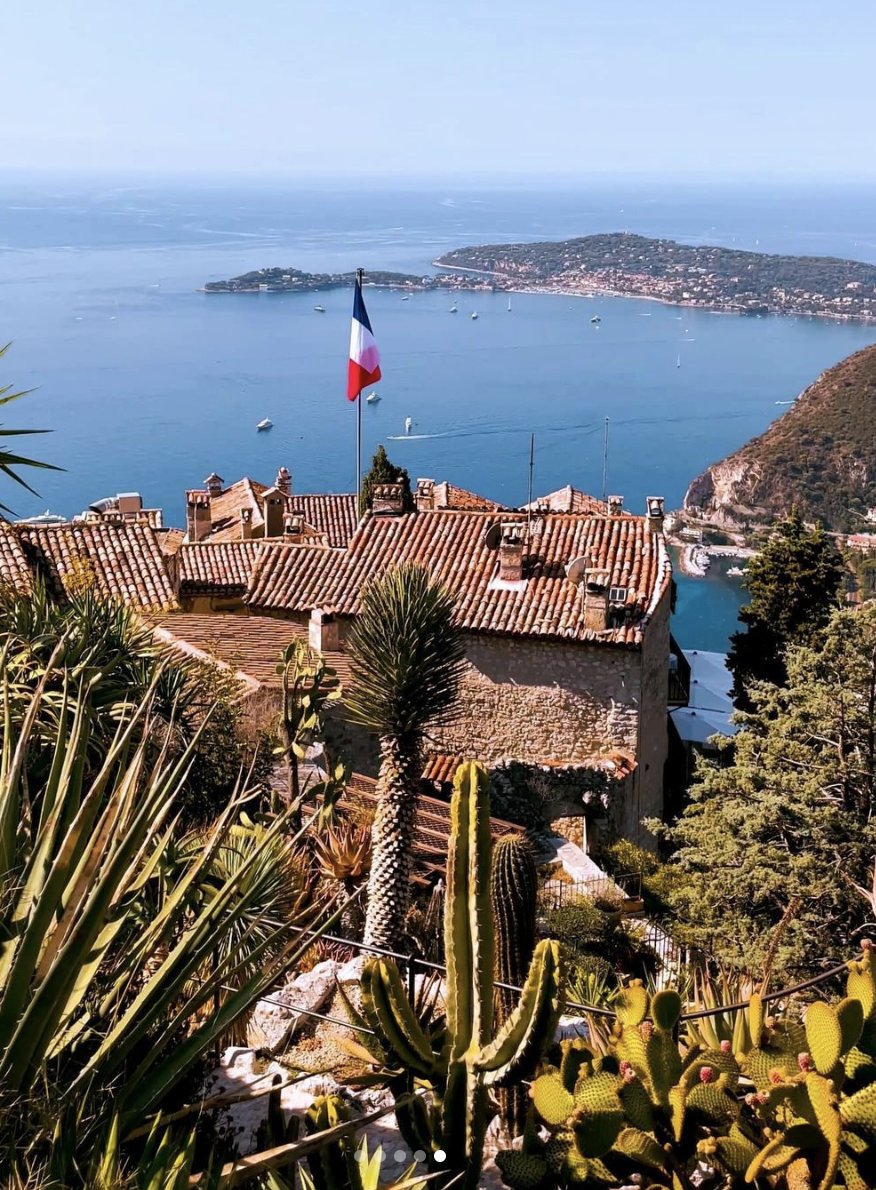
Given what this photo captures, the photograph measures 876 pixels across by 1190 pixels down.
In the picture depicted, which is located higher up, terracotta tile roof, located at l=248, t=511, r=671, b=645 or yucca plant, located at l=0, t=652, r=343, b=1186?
yucca plant, located at l=0, t=652, r=343, b=1186

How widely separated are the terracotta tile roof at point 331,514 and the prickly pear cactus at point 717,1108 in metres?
25.8

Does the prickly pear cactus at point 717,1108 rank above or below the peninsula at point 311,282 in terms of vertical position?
above

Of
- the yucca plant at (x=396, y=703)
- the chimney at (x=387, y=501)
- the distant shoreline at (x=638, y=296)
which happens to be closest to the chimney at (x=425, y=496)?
the chimney at (x=387, y=501)

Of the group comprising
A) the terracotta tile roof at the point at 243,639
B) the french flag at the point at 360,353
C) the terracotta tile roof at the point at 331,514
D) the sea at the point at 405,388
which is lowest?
the sea at the point at 405,388

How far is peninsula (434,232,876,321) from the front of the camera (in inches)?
6476

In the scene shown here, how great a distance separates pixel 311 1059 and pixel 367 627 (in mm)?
2642

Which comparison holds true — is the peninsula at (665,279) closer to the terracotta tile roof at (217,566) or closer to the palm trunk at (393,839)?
the terracotta tile roof at (217,566)

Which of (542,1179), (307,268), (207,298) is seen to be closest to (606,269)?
(307,268)

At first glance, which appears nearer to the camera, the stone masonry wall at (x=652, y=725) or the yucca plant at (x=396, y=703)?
the yucca plant at (x=396, y=703)

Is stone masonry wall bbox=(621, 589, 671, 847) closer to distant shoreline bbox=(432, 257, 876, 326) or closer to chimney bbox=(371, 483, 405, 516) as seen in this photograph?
chimney bbox=(371, 483, 405, 516)

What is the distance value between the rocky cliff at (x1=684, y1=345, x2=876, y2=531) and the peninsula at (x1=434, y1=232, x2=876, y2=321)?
100634 millimetres

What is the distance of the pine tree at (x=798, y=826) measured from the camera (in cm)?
1070

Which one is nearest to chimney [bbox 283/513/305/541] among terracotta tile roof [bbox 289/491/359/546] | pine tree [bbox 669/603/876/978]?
terracotta tile roof [bbox 289/491/359/546]

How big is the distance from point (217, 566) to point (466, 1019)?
16.3m
